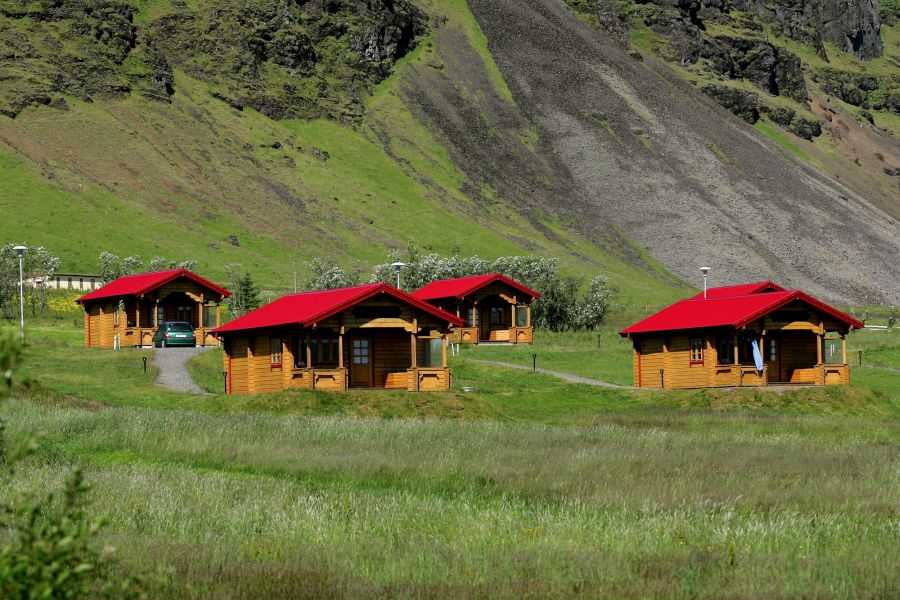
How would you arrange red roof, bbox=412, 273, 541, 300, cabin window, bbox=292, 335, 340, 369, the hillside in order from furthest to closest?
the hillside → red roof, bbox=412, 273, 541, 300 → cabin window, bbox=292, 335, 340, 369

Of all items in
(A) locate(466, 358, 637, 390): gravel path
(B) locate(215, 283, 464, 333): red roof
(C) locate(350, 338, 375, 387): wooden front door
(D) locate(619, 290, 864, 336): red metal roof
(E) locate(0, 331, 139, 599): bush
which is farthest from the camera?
(A) locate(466, 358, 637, 390): gravel path

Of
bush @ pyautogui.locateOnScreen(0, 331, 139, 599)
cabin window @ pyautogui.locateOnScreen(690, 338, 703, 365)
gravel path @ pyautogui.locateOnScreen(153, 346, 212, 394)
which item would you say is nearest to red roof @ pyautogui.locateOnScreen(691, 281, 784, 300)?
cabin window @ pyautogui.locateOnScreen(690, 338, 703, 365)

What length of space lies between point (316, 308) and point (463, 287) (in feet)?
92.4

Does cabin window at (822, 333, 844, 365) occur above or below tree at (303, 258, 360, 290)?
below

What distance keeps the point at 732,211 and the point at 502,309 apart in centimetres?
12388

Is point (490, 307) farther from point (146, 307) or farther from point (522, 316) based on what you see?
point (146, 307)

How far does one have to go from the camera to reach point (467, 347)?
77875 mm

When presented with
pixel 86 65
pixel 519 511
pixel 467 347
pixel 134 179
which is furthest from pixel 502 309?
pixel 86 65

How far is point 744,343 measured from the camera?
5791cm

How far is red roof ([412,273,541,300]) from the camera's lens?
258 feet

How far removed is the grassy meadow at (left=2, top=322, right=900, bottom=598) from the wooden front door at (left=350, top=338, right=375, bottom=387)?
7.46 metres

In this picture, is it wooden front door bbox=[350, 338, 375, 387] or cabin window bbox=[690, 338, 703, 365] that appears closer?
wooden front door bbox=[350, 338, 375, 387]

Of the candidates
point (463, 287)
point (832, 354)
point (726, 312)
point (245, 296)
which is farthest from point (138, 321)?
point (832, 354)

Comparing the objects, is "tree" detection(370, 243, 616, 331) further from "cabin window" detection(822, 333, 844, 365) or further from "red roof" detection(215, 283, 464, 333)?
"red roof" detection(215, 283, 464, 333)
